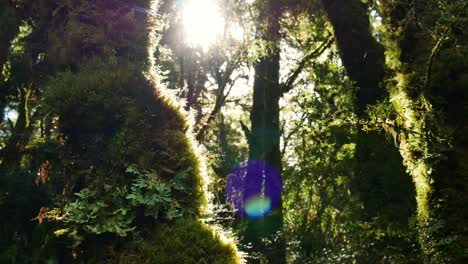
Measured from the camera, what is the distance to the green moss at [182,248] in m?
3.44

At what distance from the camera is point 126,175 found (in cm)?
392

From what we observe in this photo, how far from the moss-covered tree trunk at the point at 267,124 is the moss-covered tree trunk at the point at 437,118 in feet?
20.6

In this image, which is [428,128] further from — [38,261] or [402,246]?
[38,261]

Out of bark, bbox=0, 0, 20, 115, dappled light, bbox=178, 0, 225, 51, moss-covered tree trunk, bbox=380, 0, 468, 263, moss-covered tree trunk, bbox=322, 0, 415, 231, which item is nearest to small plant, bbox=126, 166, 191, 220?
moss-covered tree trunk, bbox=380, 0, 468, 263

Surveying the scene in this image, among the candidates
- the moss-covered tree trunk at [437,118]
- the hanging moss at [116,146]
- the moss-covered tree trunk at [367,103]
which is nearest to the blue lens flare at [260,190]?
the moss-covered tree trunk at [367,103]

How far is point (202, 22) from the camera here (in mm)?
13805

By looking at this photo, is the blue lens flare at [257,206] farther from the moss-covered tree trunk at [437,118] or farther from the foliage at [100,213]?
the foliage at [100,213]

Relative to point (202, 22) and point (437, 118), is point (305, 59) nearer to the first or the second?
point (202, 22)

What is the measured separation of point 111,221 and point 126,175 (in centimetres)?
47

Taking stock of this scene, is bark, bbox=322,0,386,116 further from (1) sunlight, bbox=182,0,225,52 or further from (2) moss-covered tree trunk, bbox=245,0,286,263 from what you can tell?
(1) sunlight, bbox=182,0,225,52

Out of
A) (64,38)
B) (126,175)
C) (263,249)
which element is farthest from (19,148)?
(126,175)

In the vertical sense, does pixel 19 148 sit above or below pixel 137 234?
above

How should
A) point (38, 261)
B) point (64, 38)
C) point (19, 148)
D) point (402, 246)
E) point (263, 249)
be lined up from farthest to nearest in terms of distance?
point (19, 148) → point (263, 249) → point (38, 261) → point (402, 246) → point (64, 38)

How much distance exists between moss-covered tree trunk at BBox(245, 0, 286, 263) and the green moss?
6.71m
